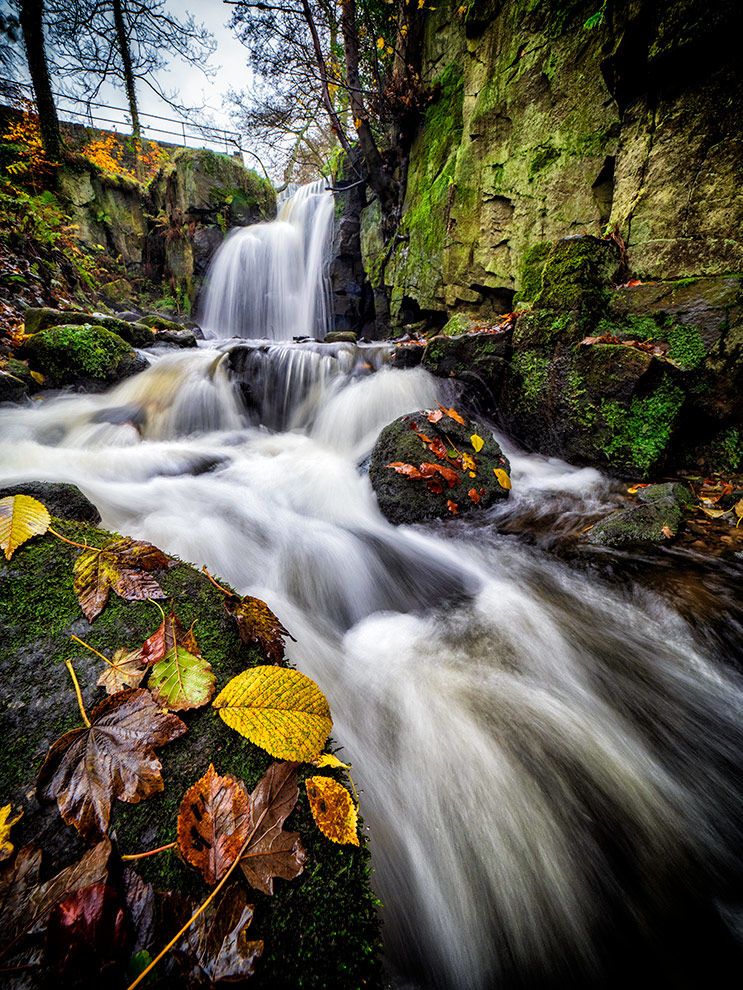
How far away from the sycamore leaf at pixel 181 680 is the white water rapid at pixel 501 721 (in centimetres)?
89

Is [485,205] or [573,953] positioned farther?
[485,205]

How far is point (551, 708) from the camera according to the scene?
72.7 inches

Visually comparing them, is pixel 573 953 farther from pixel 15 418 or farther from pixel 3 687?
pixel 15 418

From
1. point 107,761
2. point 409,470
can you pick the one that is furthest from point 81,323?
point 107,761

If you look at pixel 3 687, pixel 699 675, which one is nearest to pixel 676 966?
pixel 699 675

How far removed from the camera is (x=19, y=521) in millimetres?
1389

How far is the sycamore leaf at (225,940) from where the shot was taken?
65 cm

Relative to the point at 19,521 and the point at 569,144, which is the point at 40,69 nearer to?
the point at 569,144

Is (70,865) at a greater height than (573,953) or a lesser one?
greater

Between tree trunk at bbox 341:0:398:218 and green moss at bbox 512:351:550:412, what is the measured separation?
326 inches

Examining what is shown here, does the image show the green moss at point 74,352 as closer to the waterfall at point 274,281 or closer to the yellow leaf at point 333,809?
the yellow leaf at point 333,809

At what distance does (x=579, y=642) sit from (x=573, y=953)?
4.44ft

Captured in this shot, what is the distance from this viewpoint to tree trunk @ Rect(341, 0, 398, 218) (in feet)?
27.8

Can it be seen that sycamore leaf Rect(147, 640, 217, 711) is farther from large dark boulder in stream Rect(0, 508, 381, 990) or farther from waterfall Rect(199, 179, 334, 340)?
waterfall Rect(199, 179, 334, 340)
